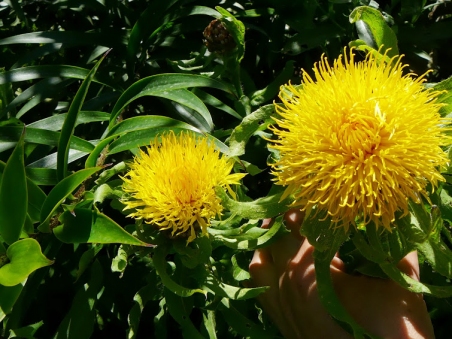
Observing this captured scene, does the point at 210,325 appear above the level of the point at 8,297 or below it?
below

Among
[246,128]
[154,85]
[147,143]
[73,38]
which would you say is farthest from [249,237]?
[73,38]

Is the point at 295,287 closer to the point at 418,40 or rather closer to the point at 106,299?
the point at 106,299

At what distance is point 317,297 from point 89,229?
470mm

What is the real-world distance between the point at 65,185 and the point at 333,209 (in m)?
0.50

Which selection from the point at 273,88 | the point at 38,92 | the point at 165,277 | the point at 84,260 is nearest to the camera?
the point at 165,277

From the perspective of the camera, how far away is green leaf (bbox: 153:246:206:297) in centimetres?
99

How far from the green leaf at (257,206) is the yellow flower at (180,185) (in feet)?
0.11

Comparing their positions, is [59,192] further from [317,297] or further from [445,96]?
[445,96]

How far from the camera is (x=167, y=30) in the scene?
5.36ft

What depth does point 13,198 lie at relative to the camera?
39.4 inches

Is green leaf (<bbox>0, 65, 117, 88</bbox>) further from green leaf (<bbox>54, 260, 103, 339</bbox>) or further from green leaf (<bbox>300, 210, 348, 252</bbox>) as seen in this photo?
green leaf (<bbox>300, 210, 348, 252</bbox>)

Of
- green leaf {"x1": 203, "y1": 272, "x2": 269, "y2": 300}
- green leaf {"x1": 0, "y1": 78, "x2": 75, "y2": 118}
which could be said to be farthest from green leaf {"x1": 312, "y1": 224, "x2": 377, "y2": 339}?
green leaf {"x1": 0, "y1": 78, "x2": 75, "y2": 118}

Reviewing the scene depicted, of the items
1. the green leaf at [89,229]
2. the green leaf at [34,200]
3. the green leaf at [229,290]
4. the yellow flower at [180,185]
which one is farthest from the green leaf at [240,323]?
the green leaf at [34,200]

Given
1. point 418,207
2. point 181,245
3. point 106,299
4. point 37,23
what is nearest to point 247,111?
point 181,245
